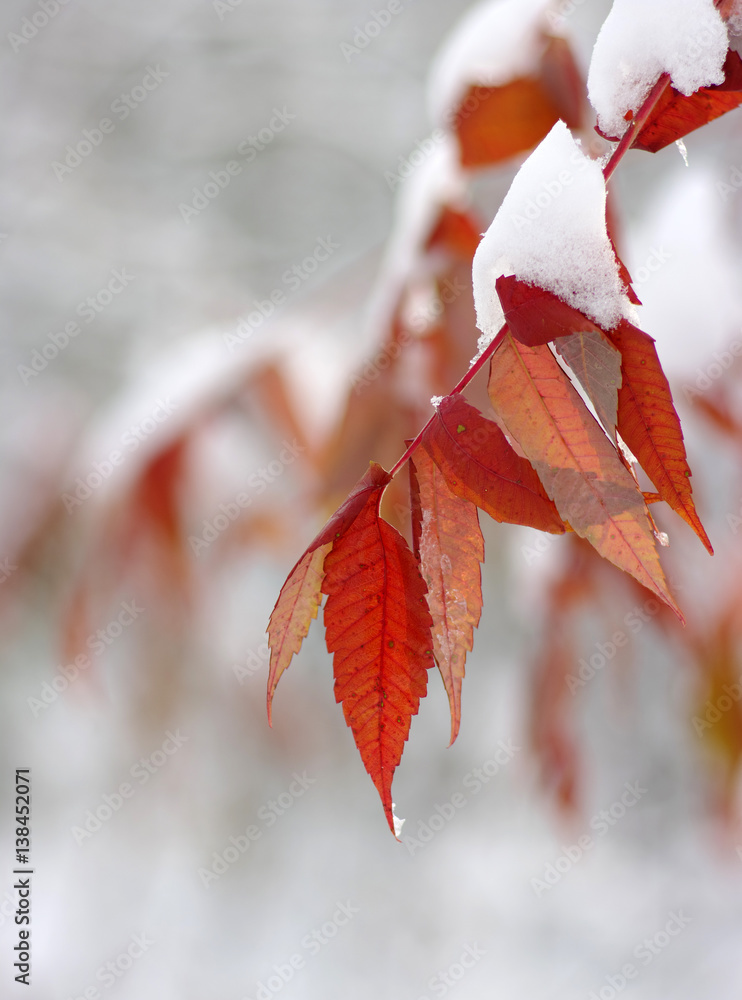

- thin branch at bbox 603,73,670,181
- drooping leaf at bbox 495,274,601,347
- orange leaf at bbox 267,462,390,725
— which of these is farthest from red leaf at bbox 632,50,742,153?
orange leaf at bbox 267,462,390,725

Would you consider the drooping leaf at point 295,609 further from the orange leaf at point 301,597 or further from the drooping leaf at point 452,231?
the drooping leaf at point 452,231

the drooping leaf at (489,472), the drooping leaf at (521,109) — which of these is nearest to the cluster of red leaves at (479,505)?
the drooping leaf at (489,472)

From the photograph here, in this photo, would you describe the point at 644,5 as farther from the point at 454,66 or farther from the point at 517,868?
the point at 517,868

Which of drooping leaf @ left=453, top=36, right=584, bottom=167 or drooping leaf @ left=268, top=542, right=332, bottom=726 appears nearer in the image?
drooping leaf @ left=268, top=542, right=332, bottom=726

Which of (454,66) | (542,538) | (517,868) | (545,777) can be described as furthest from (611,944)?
(454,66)

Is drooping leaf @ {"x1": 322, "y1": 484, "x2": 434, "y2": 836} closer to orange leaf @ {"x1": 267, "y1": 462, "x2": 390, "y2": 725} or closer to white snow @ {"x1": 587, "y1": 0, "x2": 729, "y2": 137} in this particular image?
orange leaf @ {"x1": 267, "y1": 462, "x2": 390, "y2": 725}
